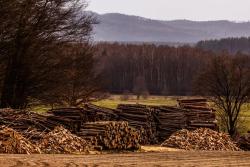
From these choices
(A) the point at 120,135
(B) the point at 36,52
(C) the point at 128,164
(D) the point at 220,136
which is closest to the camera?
(C) the point at 128,164

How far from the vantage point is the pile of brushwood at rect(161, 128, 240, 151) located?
1766 centimetres

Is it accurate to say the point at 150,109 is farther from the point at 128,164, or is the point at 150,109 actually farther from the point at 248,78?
the point at 248,78

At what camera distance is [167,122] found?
2053 cm

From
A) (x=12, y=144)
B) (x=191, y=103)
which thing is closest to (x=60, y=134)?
(x=12, y=144)

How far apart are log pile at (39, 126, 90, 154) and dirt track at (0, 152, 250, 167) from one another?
21.5 feet

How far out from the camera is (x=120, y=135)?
14680mm

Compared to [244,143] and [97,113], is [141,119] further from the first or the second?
[244,143]

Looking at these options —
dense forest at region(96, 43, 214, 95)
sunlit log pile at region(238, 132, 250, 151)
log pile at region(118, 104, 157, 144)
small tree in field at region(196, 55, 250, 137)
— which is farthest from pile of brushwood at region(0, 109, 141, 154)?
dense forest at region(96, 43, 214, 95)

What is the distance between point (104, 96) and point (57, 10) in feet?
55.3

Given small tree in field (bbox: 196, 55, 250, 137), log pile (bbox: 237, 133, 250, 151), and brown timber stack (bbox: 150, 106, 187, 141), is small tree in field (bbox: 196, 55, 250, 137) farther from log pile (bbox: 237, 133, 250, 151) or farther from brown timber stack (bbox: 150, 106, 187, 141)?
brown timber stack (bbox: 150, 106, 187, 141)

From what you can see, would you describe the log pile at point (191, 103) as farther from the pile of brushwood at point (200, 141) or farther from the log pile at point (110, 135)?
the log pile at point (110, 135)

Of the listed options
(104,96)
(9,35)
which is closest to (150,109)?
(9,35)

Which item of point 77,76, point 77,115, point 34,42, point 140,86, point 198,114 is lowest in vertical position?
point 140,86

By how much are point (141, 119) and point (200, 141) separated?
2463 mm
